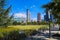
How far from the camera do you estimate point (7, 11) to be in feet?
52.5

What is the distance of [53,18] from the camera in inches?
634

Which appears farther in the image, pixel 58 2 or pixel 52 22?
pixel 52 22

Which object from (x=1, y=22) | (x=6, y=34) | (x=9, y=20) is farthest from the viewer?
(x=9, y=20)

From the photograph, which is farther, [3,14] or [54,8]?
[3,14]

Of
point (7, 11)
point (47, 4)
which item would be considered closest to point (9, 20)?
point (7, 11)

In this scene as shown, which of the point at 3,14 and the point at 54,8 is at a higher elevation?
the point at 54,8

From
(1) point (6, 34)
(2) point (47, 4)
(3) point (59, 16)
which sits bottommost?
(1) point (6, 34)

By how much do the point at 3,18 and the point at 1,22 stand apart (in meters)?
0.43

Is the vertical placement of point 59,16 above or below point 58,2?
below

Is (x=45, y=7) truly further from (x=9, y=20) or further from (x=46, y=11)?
(x=9, y=20)

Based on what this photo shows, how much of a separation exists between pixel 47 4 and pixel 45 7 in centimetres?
32

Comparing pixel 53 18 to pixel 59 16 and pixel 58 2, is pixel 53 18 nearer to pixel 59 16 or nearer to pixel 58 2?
pixel 59 16

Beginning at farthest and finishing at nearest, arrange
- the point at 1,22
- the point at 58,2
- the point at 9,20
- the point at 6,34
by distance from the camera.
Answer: the point at 9,20 → the point at 1,22 → the point at 58,2 → the point at 6,34

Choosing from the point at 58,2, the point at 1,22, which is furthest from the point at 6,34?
the point at 58,2
